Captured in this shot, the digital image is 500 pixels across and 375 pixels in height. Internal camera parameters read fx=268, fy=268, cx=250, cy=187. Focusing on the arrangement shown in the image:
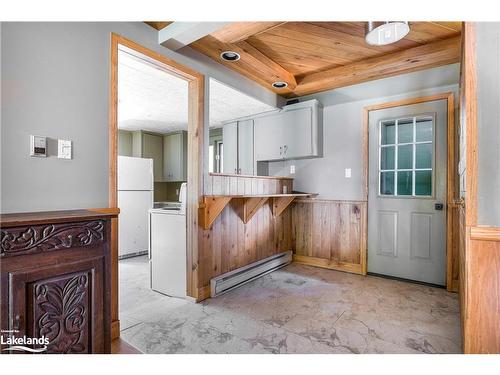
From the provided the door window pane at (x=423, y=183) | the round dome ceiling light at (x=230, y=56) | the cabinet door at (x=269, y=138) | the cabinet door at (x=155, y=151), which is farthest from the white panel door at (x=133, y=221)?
the door window pane at (x=423, y=183)

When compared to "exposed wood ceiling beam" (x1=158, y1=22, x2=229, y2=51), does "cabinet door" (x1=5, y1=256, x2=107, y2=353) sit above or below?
below

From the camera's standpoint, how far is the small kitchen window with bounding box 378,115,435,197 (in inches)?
115

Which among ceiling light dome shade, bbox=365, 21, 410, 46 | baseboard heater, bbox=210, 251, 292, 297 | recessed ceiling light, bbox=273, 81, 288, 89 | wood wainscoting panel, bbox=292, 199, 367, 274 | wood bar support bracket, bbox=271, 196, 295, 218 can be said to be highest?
recessed ceiling light, bbox=273, 81, 288, 89

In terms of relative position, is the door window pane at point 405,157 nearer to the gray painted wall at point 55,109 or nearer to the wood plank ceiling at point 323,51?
the wood plank ceiling at point 323,51

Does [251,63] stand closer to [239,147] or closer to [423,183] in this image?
[239,147]

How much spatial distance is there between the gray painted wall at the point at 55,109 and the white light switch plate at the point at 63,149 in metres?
0.03

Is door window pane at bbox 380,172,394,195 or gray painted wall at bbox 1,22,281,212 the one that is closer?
gray painted wall at bbox 1,22,281,212

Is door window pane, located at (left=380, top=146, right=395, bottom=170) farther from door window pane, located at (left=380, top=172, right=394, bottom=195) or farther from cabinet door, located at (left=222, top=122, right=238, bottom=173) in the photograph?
cabinet door, located at (left=222, top=122, right=238, bottom=173)

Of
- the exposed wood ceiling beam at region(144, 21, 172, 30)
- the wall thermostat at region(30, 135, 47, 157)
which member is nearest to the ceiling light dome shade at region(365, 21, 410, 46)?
the exposed wood ceiling beam at region(144, 21, 172, 30)

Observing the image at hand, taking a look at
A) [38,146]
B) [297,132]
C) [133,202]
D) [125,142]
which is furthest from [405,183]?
[125,142]

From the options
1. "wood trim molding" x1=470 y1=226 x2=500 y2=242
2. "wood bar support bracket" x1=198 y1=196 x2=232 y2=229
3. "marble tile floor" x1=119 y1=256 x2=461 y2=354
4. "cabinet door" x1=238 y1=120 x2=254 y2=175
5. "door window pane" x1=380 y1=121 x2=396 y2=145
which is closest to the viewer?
"wood trim molding" x1=470 y1=226 x2=500 y2=242

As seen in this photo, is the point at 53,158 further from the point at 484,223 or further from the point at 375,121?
the point at 375,121

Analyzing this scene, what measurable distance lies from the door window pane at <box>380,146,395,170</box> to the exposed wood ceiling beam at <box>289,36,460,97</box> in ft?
2.69

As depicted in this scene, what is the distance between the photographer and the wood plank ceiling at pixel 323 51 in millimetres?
2203
